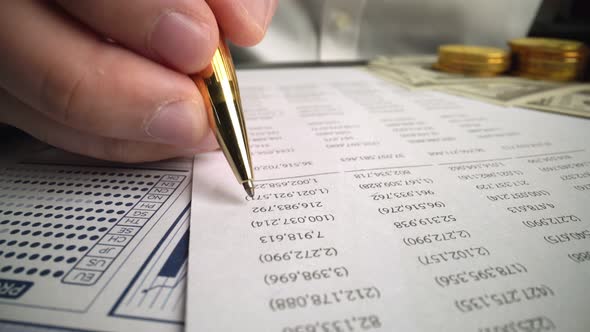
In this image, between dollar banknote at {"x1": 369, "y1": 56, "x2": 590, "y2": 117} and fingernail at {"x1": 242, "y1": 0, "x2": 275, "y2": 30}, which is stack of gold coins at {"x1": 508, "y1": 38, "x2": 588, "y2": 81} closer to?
dollar banknote at {"x1": 369, "y1": 56, "x2": 590, "y2": 117}

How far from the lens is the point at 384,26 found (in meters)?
0.98

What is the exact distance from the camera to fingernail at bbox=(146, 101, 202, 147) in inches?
12.4

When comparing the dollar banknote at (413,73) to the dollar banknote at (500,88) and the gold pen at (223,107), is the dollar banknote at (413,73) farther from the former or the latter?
the gold pen at (223,107)

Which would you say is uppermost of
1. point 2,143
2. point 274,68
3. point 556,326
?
point 274,68

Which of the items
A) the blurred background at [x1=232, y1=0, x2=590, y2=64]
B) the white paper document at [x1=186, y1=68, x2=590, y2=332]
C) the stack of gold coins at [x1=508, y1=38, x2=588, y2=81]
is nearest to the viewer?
the white paper document at [x1=186, y1=68, x2=590, y2=332]

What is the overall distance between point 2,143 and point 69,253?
0.27 metres

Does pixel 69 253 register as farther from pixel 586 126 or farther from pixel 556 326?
pixel 586 126

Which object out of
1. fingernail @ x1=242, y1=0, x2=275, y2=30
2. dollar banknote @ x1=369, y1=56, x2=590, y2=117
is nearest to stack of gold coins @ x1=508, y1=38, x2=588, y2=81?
dollar banknote @ x1=369, y1=56, x2=590, y2=117

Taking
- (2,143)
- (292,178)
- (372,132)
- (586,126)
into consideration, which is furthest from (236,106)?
(586,126)

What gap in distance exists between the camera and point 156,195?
324 mm

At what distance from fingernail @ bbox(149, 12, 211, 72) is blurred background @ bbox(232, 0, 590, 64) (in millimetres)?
682

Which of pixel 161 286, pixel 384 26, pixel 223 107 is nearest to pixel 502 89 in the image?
pixel 384 26

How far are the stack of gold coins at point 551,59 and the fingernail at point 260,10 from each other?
60 centimetres

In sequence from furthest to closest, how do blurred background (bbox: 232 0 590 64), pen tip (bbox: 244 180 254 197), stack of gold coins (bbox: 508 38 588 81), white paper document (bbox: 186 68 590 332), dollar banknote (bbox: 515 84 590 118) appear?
blurred background (bbox: 232 0 590 64) → stack of gold coins (bbox: 508 38 588 81) → dollar banknote (bbox: 515 84 590 118) → pen tip (bbox: 244 180 254 197) → white paper document (bbox: 186 68 590 332)
